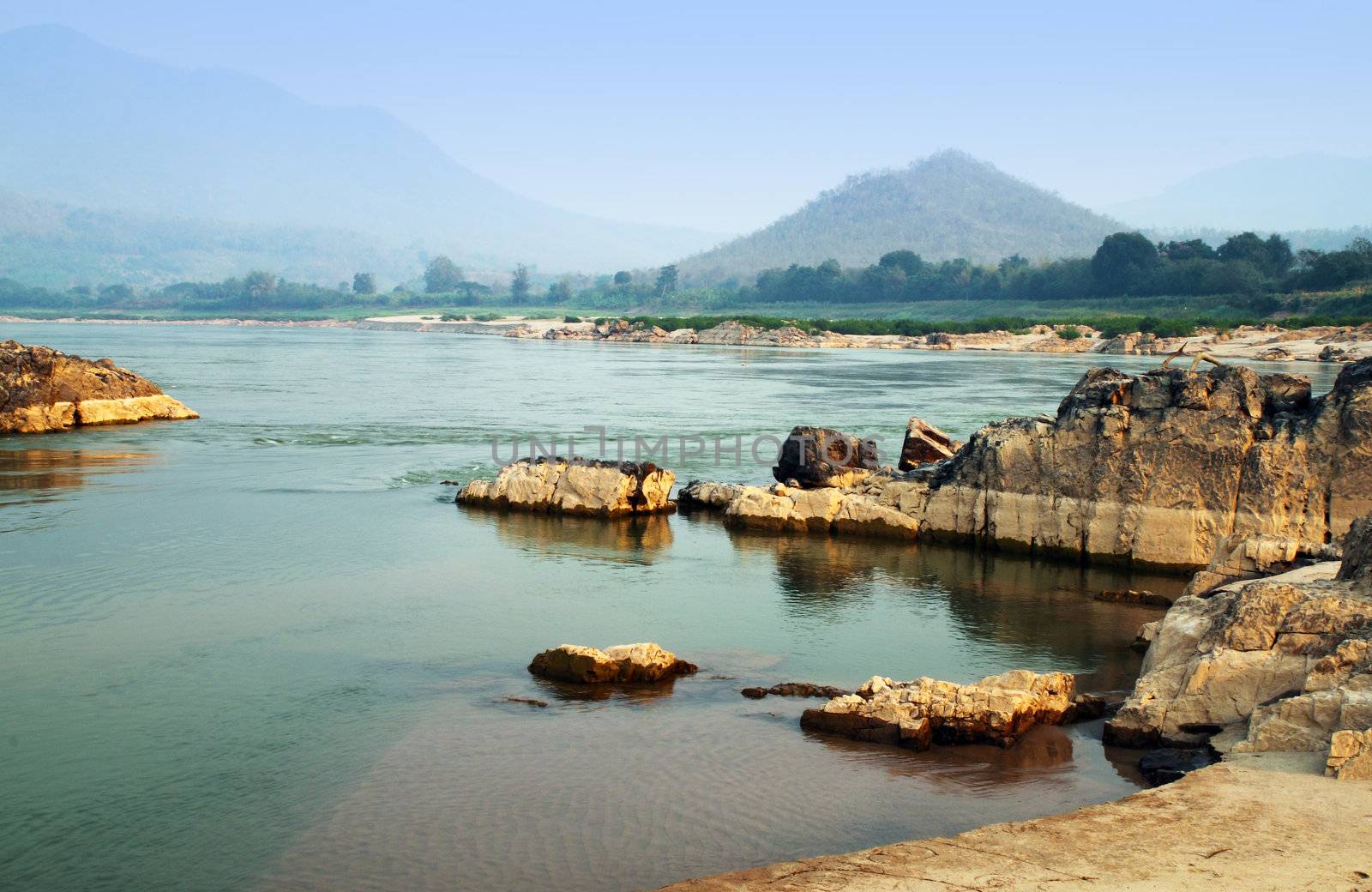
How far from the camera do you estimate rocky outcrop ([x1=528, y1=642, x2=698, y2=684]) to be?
11.6 meters

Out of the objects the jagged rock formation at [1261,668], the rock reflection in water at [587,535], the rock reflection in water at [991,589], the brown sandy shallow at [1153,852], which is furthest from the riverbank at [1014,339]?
the brown sandy shallow at [1153,852]

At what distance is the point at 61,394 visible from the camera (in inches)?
1232

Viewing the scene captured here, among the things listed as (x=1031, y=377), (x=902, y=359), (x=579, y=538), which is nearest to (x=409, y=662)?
(x=579, y=538)

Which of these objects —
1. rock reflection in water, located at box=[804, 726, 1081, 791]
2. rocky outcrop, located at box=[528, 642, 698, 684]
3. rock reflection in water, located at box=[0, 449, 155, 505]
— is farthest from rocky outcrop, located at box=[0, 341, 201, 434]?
rock reflection in water, located at box=[804, 726, 1081, 791]

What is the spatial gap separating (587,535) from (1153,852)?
42.6 ft

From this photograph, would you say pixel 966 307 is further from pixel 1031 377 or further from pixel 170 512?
pixel 170 512

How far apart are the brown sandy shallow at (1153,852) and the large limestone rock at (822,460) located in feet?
42.3

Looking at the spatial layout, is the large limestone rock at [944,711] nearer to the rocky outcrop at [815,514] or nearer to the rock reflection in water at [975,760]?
the rock reflection in water at [975,760]

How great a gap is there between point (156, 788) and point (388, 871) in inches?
96.8

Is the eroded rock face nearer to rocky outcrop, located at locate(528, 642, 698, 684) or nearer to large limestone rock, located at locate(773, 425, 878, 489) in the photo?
rocky outcrop, located at locate(528, 642, 698, 684)

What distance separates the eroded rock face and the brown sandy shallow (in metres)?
0.76

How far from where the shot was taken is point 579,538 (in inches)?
750

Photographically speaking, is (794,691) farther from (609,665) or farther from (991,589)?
(991,589)

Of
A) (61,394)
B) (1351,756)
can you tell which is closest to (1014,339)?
(61,394)
